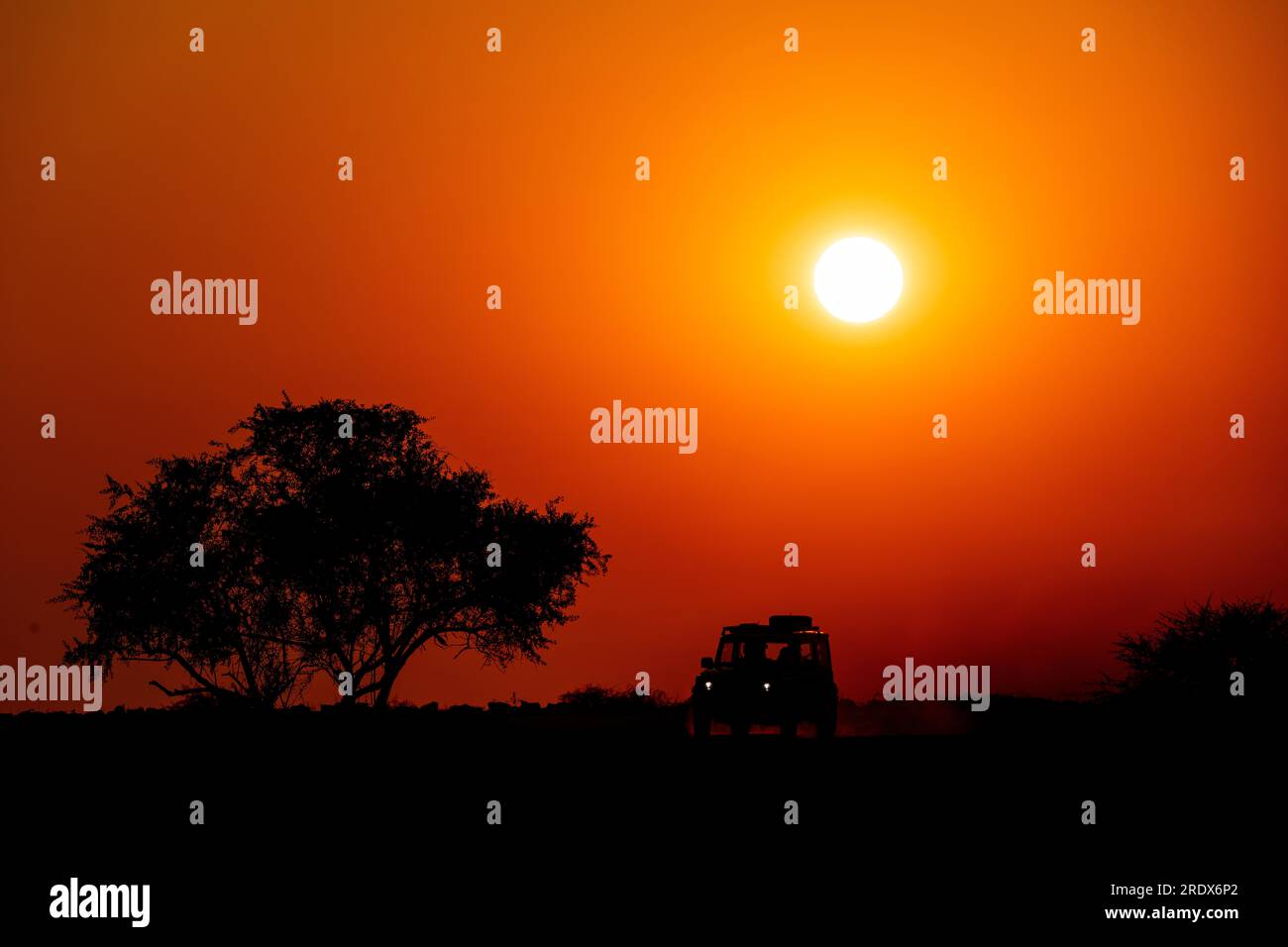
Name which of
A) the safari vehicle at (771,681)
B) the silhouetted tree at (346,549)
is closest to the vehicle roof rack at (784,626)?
the safari vehicle at (771,681)

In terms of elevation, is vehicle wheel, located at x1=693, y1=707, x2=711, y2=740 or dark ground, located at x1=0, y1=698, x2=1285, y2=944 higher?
vehicle wheel, located at x1=693, y1=707, x2=711, y2=740

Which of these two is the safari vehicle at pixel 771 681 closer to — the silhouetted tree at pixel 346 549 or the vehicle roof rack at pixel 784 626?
the vehicle roof rack at pixel 784 626

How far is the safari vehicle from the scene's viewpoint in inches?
1177

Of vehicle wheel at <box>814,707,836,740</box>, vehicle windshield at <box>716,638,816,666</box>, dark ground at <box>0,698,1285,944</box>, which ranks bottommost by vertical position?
dark ground at <box>0,698,1285,944</box>

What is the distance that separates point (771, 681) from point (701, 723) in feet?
6.11

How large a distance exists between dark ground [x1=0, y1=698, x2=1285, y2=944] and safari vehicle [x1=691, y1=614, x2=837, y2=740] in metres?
2.61

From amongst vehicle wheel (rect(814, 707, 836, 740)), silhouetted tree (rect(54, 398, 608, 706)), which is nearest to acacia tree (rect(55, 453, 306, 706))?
silhouetted tree (rect(54, 398, 608, 706))

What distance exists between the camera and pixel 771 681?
29.9 meters

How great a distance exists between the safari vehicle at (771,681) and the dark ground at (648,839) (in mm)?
2615

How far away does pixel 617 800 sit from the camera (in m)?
18.9

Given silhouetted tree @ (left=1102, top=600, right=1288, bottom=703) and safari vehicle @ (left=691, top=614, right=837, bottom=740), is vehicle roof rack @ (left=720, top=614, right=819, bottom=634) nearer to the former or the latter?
safari vehicle @ (left=691, top=614, right=837, bottom=740)
